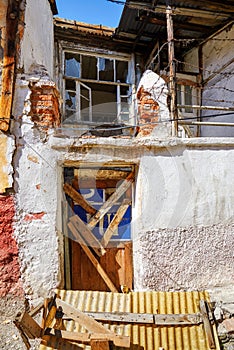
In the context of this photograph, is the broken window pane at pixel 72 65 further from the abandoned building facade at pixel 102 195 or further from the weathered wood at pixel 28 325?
the weathered wood at pixel 28 325

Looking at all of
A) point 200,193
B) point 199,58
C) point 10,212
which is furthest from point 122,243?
point 199,58

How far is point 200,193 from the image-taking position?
3875 mm

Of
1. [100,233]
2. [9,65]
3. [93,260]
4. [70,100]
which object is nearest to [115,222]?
[100,233]

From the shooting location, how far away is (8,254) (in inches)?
133

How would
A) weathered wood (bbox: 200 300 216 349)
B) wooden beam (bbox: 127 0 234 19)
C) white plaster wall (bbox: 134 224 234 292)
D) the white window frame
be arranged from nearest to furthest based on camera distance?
1. weathered wood (bbox: 200 300 216 349)
2. white plaster wall (bbox: 134 224 234 292)
3. wooden beam (bbox: 127 0 234 19)
4. the white window frame

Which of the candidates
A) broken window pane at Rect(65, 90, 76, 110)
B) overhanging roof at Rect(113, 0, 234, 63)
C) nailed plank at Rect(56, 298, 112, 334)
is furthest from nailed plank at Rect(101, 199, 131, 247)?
broken window pane at Rect(65, 90, 76, 110)

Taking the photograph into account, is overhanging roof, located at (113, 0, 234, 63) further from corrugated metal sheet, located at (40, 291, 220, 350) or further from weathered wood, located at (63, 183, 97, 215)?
corrugated metal sheet, located at (40, 291, 220, 350)

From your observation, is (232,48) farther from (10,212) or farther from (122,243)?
(10,212)

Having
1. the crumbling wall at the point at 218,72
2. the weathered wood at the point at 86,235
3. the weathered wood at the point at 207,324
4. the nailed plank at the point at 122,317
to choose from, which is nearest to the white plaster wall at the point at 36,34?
the weathered wood at the point at 86,235

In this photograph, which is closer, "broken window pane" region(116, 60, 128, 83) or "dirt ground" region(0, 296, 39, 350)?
"dirt ground" region(0, 296, 39, 350)

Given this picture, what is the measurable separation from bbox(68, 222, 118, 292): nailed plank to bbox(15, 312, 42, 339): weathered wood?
4.63ft

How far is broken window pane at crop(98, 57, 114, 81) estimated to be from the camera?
809cm

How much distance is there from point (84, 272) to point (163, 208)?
1423 mm

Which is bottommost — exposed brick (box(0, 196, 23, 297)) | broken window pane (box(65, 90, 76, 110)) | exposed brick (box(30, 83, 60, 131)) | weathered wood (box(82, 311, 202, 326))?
weathered wood (box(82, 311, 202, 326))
